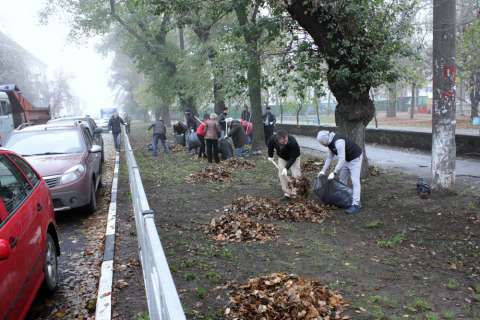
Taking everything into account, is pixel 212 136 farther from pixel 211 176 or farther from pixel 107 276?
pixel 107 276

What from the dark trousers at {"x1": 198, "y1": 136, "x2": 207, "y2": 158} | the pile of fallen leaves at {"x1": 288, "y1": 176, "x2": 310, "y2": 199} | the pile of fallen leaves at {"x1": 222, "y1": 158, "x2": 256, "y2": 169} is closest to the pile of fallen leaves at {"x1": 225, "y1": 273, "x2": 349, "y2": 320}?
the pile of fallen leaves at {"x1": 288, "y1": 176, "x2": 310, "y2": 199}

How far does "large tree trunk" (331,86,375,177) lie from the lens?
9.91 meters

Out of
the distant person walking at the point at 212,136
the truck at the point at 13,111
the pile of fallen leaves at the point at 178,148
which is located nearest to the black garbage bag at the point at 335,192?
the distant person walking at the point at 212,136

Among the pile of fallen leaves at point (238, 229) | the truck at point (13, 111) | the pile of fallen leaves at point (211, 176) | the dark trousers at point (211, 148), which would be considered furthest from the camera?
the truck at point (13, 111)

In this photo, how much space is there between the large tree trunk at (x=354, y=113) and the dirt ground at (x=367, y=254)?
4.26 ft

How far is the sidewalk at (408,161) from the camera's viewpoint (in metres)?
11.6

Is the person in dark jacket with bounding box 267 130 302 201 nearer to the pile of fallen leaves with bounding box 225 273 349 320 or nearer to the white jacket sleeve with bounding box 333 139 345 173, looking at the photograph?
the white jacket sleeve with bounding box 333 139 345 173

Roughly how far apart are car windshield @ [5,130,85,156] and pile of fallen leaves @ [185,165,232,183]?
3358 millimetres

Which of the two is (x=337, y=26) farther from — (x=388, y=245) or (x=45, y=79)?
(x=45, y=79)

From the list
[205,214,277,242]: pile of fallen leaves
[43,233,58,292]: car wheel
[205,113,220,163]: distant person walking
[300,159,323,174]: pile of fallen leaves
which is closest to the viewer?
[43,233,58,292]: car wheel

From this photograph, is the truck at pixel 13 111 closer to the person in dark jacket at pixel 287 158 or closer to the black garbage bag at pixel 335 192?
the person in dark jacket at pixel 287 158

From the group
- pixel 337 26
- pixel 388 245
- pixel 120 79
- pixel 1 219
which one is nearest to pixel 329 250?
pixel 388 245

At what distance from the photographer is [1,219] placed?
3695mm

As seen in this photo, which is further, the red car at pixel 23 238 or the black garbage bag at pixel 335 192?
the black garbage bag at pixel 335 192
